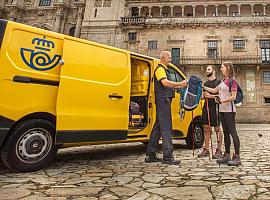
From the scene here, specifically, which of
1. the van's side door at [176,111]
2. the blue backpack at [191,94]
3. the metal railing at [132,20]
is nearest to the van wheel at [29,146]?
the blue backpack at [191,94]

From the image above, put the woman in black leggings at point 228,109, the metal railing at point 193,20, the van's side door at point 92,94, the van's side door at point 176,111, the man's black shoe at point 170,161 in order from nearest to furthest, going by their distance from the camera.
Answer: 1. the van's side door at point 92,94
2. the man's black shoe at point 170,161
3. the woman in black leggings at point 228,109
4. the van's side door at point 176,111
5. the metal railing at point 193,20

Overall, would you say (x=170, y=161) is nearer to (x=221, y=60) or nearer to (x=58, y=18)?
(x=221, y=60)

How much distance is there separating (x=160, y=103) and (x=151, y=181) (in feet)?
5.67

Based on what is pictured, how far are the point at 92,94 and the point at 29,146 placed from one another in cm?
141

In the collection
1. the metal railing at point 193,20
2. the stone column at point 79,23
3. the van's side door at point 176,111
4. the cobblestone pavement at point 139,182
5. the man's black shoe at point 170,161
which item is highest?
the stone column at point 79,23

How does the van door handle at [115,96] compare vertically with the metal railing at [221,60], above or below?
below

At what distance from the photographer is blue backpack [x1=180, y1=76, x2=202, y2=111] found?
15.4ft

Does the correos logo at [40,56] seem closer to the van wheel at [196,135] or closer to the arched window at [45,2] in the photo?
the van wheel at [196,135]

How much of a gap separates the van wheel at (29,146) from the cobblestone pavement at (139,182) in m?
0.17

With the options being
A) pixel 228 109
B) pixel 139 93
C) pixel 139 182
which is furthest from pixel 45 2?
pixel 139 182

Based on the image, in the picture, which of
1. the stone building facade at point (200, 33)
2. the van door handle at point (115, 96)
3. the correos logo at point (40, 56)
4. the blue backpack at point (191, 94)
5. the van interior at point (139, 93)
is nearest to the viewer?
the correos logo at point (40, 56)

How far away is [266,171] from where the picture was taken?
11.7 feet

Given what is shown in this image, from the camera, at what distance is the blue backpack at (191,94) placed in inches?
185

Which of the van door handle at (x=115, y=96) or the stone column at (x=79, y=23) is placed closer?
the van door handle at (x=115, y=96)
